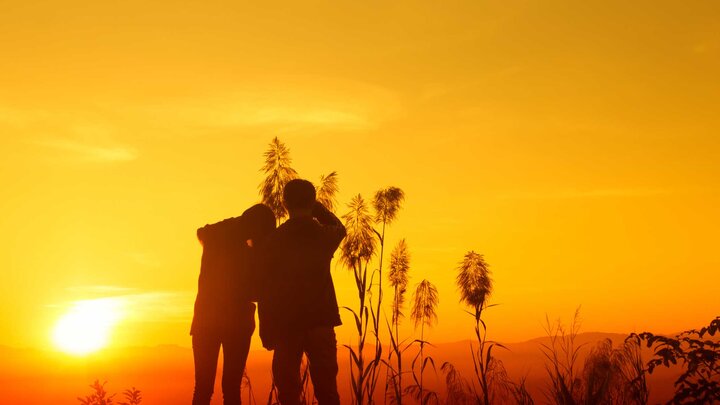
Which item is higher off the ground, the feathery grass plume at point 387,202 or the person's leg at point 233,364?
the feathery grass plume at point 387,202

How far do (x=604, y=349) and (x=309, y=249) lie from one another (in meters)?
4.01

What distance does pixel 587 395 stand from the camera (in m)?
7.20

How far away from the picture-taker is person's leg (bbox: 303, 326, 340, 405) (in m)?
5.18

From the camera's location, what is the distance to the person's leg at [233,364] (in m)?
6.42

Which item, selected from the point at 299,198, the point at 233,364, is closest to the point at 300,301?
the point at 299,198

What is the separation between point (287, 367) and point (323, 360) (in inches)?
10.4

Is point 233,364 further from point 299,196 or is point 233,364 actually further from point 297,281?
point 299,196

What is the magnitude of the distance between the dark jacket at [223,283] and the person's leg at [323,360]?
4.09 feet

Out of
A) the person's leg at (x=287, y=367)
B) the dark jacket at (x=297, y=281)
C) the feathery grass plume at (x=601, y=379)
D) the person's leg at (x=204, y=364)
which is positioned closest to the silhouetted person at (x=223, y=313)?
the person's leg at (x=204, y=364)

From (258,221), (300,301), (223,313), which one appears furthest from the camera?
(223,313)

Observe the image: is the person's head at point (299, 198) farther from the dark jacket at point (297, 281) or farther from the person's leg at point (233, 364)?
the person's leg at point (233, 364)

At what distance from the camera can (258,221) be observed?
243 inches

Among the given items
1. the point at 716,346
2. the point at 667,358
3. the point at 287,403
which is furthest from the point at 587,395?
the point at 287,403

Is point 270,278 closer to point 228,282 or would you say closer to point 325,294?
point 325,294
